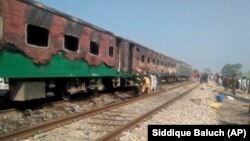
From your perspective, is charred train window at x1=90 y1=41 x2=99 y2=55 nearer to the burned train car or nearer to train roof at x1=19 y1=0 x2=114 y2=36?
the burned train car

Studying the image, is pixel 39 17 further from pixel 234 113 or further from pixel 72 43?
pixel 234 113

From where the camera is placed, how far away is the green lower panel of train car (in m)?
9.02

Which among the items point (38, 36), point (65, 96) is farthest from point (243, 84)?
point (38, 36)

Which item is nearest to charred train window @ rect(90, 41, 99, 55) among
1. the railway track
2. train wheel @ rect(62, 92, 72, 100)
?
train wheel @ rect(62, 92, 72, 100)

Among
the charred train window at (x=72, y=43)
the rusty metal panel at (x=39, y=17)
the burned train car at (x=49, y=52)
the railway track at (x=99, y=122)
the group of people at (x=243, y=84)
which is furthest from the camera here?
the group of people at (x=243, y=84)

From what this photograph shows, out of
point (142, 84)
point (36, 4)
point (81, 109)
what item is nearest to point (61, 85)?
point (81, 109)

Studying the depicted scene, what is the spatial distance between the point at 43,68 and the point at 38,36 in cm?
140

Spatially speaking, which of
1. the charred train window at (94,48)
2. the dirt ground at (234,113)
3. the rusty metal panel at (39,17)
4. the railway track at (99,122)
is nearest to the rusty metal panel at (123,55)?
the charred train window at (94,48)

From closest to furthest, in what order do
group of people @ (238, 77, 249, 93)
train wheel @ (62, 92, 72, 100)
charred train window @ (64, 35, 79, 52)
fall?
1. charred train window @ (64, 35, 79, 52)
2. train wheel @ (62, 92, 72, 100)
3. group of people @ (238, 77, 249, 93)

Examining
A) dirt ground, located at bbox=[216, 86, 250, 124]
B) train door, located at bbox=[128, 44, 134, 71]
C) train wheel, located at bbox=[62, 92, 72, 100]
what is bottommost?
dirt ground, located at bbox=[216, 86, 250, 124]

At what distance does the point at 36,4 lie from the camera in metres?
10.1

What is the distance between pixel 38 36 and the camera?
37.6 ft

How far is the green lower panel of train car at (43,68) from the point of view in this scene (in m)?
9.02

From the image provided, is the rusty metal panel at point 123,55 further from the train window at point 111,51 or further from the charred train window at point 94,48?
the charred train window at point 94,48
